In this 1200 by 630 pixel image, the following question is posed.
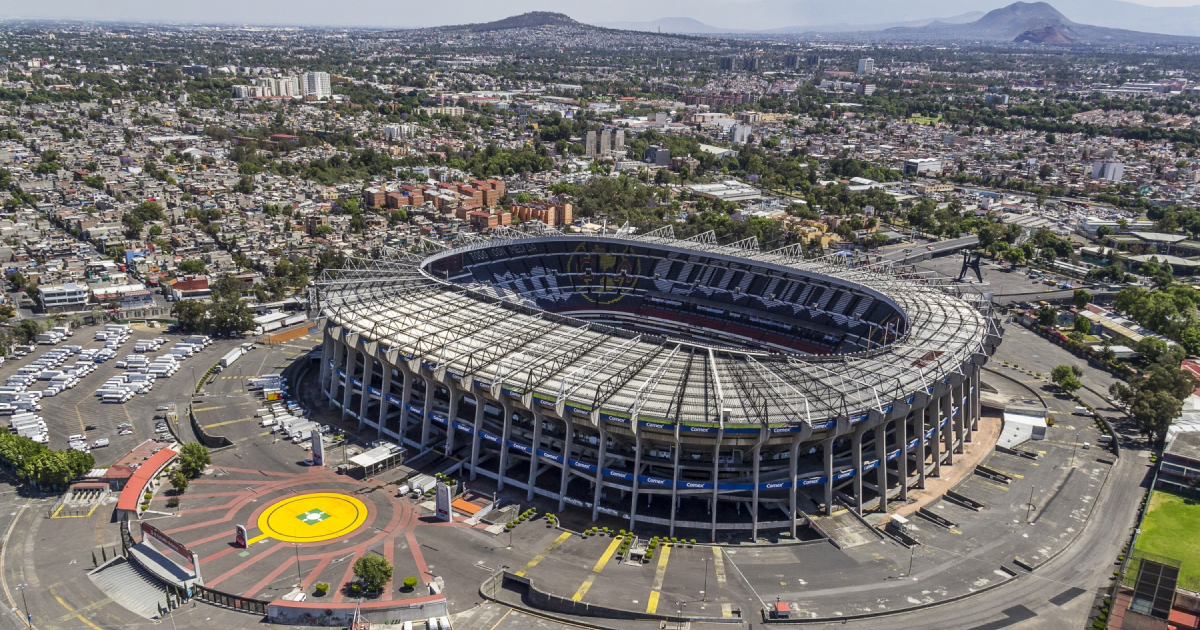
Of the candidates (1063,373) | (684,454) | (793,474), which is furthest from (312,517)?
(1063,373)

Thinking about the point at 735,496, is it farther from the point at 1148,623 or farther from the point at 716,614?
the point at 1148,623

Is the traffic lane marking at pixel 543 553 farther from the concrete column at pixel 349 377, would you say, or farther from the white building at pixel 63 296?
the white building at pixel 63 296

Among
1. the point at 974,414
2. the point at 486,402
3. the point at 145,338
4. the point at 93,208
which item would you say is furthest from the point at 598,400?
the point at 93,208

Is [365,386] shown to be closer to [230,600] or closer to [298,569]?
[298,569]

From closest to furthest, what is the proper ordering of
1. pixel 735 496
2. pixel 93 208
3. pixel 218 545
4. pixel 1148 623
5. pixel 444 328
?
pixel 1148 623 → pixel 218 545 → pixel 735 496 → pixel 444 328 → pixel 93 208

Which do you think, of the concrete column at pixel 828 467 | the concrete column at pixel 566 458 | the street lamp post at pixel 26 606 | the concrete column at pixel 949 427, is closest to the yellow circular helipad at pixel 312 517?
the street lamp post at pixel 26 606

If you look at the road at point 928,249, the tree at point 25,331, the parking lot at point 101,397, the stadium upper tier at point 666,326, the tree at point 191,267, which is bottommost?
the parking lot at point 101,397
